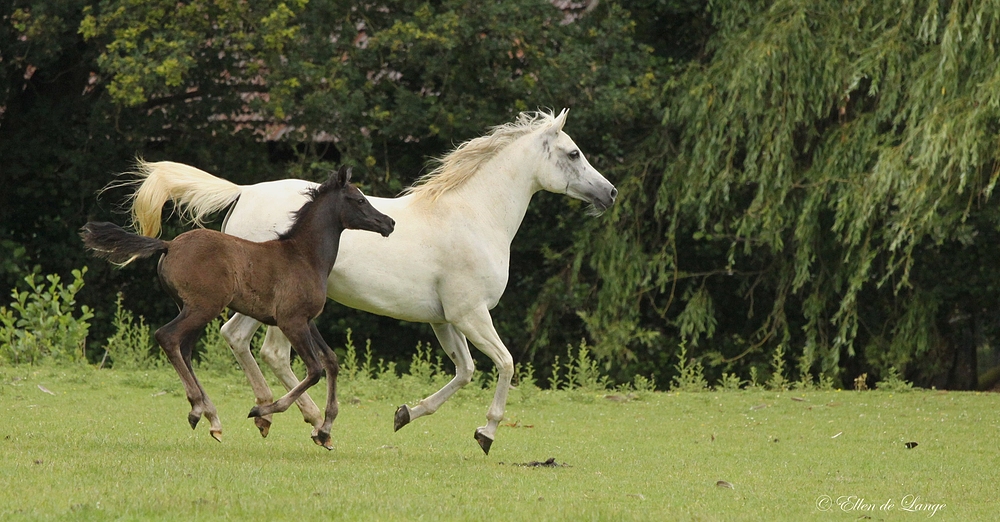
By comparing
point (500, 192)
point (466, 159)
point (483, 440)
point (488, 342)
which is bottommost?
point (483, 440)

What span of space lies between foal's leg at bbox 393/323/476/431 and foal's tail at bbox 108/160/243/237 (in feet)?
5.46

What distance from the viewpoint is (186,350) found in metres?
6.94

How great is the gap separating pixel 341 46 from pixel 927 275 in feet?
26.8

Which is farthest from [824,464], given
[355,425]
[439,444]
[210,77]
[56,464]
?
[210,77]

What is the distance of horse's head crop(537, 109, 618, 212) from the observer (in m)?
8.70

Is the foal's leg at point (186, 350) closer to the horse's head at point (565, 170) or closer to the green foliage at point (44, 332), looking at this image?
the horse's head at point (565, 170)

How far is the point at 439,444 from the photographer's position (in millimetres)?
8742

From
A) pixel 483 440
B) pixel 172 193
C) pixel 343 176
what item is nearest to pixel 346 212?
pixel 343 176

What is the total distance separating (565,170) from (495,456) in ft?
6.88

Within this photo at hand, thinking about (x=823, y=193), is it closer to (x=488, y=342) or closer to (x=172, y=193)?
(x=488, y=342)

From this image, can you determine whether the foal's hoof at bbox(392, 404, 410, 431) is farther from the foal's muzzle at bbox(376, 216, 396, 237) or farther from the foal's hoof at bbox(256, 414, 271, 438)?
the foal's muzzle at bbox(376, 216, 396, 237)

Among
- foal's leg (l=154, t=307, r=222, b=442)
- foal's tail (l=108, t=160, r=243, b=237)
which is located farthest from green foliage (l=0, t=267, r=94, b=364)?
foal's leg (l=154, t=307, r=222, b=442)

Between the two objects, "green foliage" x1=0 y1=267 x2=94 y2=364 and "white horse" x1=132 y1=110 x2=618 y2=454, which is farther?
"green foliage" x1=0 y1=267 x2=94 y2=364

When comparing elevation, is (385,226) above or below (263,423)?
above
